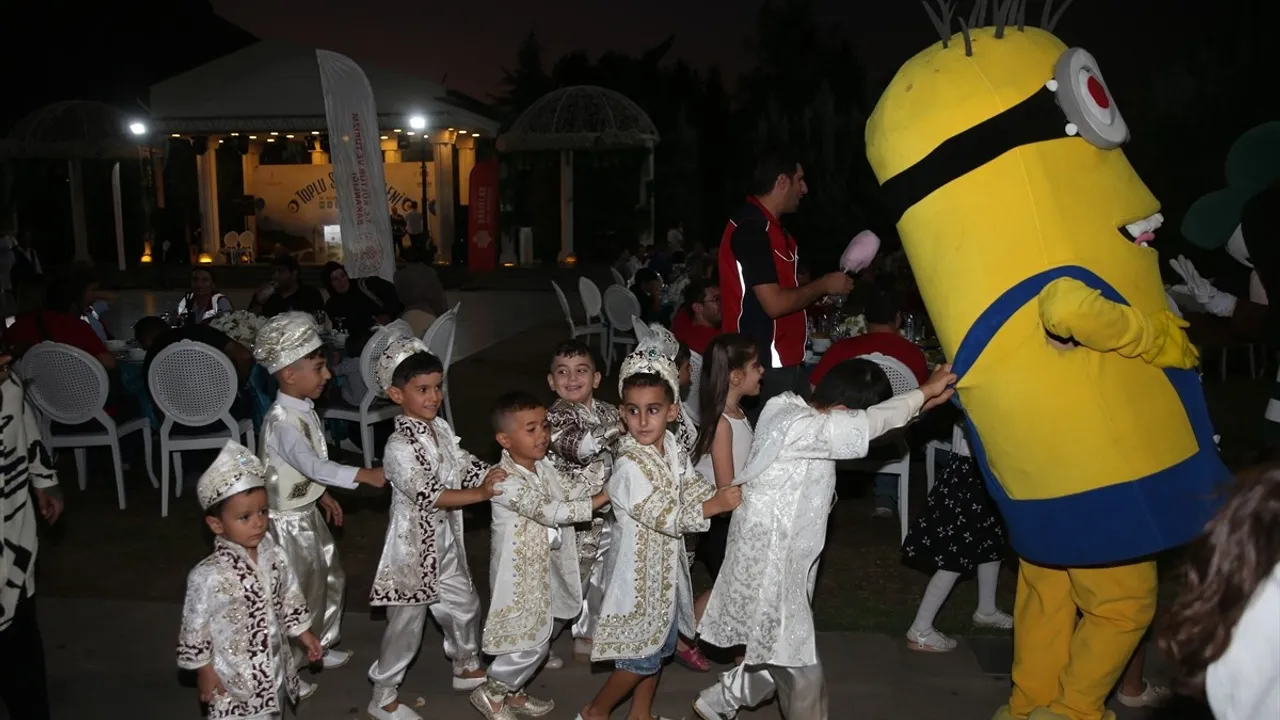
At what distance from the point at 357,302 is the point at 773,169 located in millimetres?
5291

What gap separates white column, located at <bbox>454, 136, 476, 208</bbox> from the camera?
2677 cm

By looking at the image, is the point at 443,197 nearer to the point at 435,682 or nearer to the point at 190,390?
the point at 190,390

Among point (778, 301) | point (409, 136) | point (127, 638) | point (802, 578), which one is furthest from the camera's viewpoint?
point (409, 136)

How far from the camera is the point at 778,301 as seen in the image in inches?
182

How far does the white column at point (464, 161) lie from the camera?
26.8 meters

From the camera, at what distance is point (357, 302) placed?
9133 mm

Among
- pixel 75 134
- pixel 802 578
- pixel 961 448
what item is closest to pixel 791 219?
pixel 75 134

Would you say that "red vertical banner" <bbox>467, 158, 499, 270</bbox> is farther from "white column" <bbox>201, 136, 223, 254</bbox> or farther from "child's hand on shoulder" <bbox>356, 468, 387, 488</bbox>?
"child's hand on shoulder" <bbox>356, 468, 387, 488</bbox>

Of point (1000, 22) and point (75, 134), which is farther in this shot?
point (75, 134)

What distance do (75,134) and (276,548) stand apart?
2366cm

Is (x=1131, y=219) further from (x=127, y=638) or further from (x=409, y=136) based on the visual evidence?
(x=409, y=136)

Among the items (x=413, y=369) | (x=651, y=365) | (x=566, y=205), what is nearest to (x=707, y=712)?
(x=651, y=365)

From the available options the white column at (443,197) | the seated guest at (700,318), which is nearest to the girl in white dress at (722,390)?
the seated guest at (700,318)

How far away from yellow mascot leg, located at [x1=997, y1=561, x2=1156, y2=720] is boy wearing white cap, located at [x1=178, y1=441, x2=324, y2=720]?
8.33 feet
